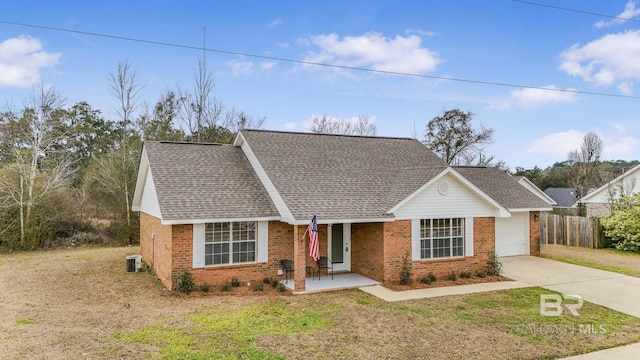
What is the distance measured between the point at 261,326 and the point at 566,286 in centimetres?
1007

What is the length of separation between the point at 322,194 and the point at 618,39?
1461 cm

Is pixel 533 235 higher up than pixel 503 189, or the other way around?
pixel 503 189

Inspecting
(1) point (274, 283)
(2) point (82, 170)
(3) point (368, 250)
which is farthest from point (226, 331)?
(2) point (82, 170)

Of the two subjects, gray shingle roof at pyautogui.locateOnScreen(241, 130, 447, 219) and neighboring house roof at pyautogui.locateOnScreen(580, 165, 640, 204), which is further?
neighboring house roof at pyautogui.locateOnScreen(580, 165, 640, 204)

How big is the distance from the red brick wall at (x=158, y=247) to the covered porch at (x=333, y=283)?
12.1 feet

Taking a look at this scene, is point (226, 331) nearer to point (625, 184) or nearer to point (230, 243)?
point (230, 243)

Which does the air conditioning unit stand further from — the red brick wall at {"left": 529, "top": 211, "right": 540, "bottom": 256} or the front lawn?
the front lawn

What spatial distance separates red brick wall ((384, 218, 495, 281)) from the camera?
41.0ft

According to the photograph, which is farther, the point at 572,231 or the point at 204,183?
the point at 572,231

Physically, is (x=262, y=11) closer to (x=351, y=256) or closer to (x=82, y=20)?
(x=82, y=20)

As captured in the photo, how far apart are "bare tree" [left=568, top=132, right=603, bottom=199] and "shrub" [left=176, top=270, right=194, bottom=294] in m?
47.7

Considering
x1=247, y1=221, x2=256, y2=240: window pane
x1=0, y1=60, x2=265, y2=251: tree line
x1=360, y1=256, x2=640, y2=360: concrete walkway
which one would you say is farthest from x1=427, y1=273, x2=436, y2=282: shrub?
x1=0, y1=60, x2=265, y2=251: tree line

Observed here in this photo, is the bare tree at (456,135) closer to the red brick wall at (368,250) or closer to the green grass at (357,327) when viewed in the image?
the red brick wall at (368,250)

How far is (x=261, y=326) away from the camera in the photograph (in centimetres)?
830
